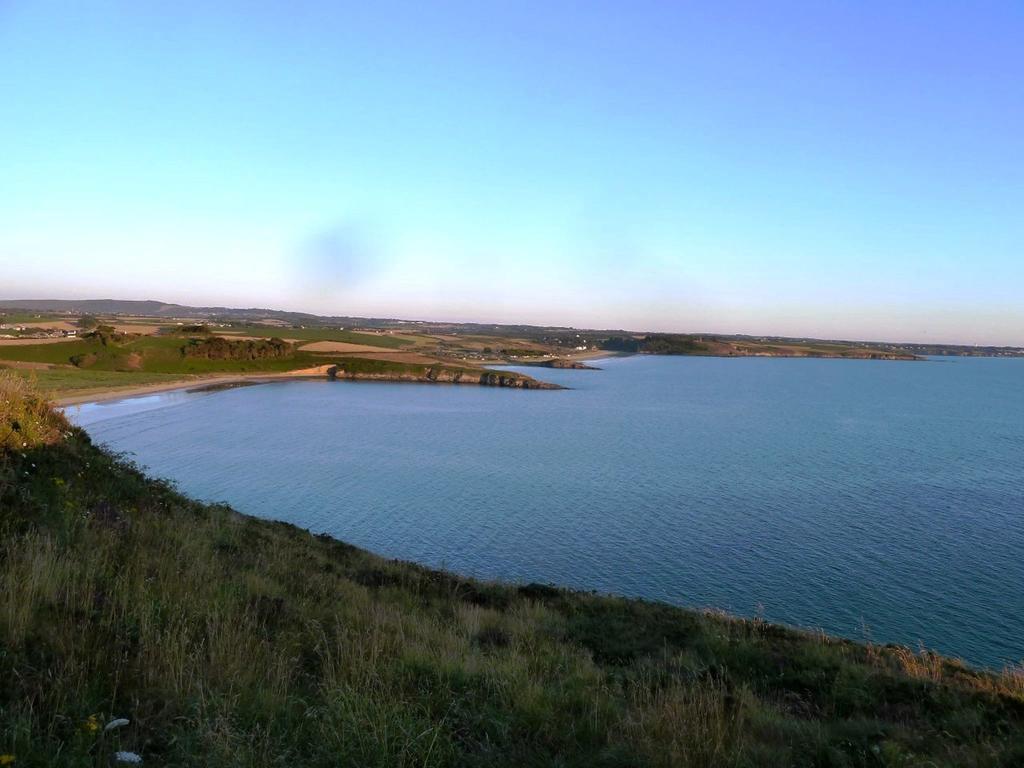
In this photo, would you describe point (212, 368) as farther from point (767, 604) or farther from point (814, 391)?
point (767, 604)

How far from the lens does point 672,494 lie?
3641 cm

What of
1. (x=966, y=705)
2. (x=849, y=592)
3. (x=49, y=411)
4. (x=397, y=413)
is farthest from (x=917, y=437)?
(x=49, y=411)

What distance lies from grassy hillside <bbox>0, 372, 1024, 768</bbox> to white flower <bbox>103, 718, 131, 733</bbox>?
0.06 metres

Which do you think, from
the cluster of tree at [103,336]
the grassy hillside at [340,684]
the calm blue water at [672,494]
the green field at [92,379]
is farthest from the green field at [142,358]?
the grassy hillside at [340,684]

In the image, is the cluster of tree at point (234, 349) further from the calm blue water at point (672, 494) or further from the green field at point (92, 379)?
the calm blue water at point (672, 494)

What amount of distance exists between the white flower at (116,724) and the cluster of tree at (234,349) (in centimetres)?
12098

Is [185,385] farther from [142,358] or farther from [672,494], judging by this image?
[672,494]

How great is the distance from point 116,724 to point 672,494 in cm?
3447

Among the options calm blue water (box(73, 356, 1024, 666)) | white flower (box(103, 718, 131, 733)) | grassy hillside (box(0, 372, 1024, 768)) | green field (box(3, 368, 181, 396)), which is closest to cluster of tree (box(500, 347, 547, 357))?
green field (box(3, 368, 181, 396))

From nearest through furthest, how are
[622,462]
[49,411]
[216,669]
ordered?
1. [216,669]
2. [49,411]
3. [622,462]

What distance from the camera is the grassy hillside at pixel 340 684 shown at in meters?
4.21

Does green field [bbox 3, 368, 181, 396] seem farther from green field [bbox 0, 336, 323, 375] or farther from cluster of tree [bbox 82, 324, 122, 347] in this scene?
cluster of tree [bbox 82, 324, 122, 347]

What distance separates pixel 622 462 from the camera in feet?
151

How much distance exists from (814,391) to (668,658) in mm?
108769
